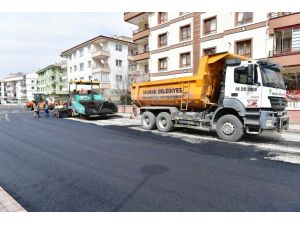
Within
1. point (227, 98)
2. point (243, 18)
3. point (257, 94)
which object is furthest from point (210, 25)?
point (257, 94)

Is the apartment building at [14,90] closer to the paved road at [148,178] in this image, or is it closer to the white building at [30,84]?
the white building at [30,84]

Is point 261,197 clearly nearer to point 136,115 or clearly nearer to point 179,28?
point 136,115

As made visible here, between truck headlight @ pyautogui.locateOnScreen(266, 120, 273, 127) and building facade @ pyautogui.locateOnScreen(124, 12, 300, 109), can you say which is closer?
truck headlight @ pyautogui.locateOnScreen(266, 120, 273, 127)

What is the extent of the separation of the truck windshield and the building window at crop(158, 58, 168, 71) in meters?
16.3

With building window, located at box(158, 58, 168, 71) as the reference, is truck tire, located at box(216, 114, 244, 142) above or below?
below

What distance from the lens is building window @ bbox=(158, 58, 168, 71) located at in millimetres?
23959

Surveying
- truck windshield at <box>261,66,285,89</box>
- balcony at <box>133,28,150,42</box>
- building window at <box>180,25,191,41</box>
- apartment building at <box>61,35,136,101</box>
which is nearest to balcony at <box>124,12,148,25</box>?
balcony at <box>133,28,150,42</box>

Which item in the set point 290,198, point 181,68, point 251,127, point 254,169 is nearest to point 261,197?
point 290,198

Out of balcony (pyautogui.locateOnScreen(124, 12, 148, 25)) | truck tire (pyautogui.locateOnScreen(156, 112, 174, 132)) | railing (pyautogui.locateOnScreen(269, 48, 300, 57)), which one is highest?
balcony (pyautogui.locateOnScreen(124, 12, 148, 25))

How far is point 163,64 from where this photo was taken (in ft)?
80.1

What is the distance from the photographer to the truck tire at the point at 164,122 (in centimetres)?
1039

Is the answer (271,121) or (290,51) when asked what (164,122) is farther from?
(290,51)

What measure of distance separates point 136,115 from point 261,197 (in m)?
15.7

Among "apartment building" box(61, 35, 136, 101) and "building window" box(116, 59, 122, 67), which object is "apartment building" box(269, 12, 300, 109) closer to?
"apartment building" box(61, 35, 136, 101)
